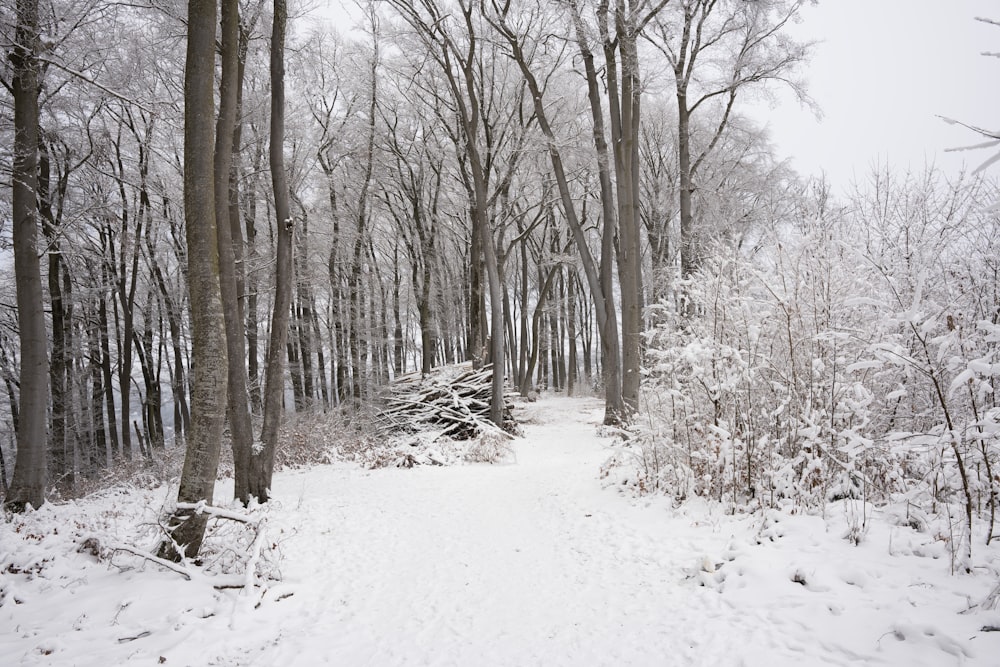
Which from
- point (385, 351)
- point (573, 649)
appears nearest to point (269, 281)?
point (385, 351)

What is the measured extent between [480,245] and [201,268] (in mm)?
10995

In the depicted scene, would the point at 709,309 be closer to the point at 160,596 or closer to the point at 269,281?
the point at 160,596

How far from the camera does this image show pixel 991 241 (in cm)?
441

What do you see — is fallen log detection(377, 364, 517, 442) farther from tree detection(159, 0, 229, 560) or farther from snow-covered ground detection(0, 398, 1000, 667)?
tree detection(159, 0, 229, 560)

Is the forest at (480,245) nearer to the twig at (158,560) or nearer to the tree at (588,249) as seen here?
the tree at (588,249)

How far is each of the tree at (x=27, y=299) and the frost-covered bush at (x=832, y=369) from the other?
813 centimetres

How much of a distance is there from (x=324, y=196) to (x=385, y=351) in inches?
265

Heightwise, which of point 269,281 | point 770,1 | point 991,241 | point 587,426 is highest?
point 770,1

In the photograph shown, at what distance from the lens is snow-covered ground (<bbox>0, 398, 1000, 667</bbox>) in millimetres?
2623

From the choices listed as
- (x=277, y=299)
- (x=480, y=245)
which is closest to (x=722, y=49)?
(x=480, y=245)

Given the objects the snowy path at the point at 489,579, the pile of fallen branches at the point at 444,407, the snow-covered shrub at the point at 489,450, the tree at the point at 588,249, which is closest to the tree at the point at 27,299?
the snowy path at the point at 489,579

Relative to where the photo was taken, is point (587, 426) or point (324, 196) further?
point (324, 196)

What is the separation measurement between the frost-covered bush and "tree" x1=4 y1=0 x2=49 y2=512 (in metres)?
8.13

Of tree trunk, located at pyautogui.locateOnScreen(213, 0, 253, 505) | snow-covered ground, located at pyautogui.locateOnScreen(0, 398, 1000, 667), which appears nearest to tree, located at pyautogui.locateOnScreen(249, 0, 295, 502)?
tree trunk, located at pyautogui.locateOnScreen(213, 0, 253, 505)
